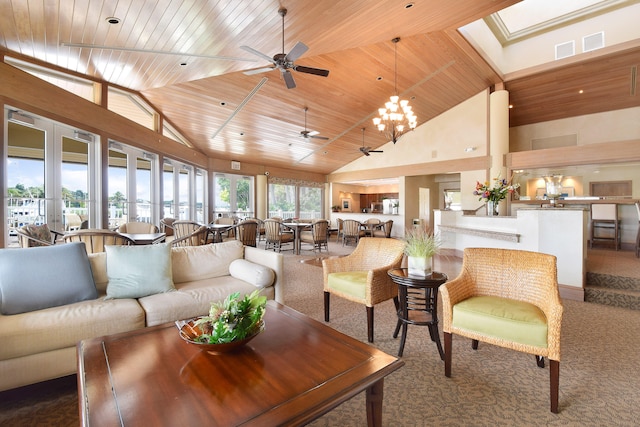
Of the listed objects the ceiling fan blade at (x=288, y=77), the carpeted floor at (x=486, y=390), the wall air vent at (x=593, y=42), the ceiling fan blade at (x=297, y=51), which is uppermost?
the wall air vent at (x=593, y=42)

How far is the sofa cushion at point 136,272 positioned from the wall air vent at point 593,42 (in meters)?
8.88

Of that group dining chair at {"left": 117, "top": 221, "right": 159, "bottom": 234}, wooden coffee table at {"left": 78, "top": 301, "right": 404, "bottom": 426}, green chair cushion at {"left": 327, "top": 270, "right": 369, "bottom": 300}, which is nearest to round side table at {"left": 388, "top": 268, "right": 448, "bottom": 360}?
green chair cushion at {"left": 327, "top": 270, "right": 369, "bottom": 300}

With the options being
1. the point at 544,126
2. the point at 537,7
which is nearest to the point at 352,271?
the point at 537,7

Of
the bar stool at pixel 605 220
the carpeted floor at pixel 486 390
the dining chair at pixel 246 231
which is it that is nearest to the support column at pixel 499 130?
the bar stool at pixel 605 220

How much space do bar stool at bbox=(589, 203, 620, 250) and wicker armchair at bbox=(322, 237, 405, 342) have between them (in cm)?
585

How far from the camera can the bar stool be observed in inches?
233

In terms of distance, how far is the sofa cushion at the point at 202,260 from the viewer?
2830 millimetres

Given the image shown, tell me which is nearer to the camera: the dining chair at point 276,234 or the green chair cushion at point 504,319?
the green chair cushion at point 504,319

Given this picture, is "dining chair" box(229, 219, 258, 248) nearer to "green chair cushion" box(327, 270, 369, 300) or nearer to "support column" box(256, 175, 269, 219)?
"green chair cushion" box(327, 270, 369, 300)

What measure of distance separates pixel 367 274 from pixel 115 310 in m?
2.06

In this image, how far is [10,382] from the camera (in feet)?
5.50

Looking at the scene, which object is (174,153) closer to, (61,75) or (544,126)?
(61,75)

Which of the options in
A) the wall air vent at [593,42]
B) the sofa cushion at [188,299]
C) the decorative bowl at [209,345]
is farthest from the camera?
the wall air vent at [593,42]

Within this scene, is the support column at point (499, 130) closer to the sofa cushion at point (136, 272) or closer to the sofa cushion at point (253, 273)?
the sofa cushion at point (253, 273)
